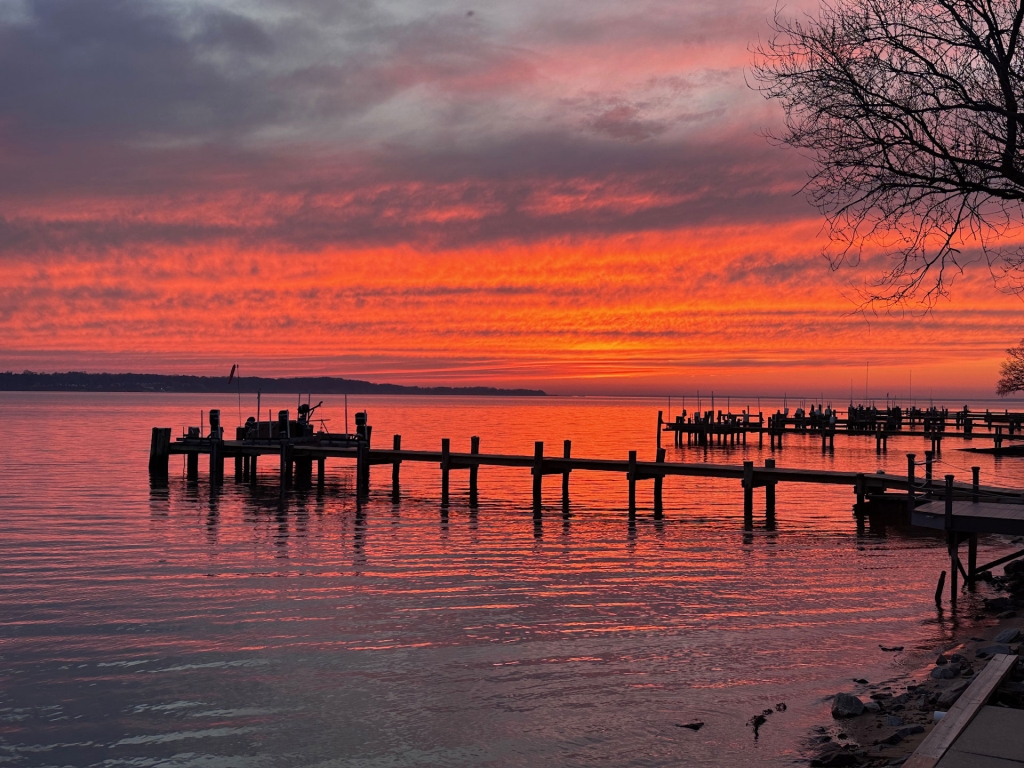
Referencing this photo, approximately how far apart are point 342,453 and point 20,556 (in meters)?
16.3

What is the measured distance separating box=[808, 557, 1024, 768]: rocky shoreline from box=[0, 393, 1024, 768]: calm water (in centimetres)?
35

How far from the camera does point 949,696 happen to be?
9.70m

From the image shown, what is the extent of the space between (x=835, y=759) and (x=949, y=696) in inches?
65.3

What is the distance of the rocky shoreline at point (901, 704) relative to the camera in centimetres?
888

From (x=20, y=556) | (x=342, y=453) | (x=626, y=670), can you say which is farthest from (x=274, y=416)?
(x=626, y=670)

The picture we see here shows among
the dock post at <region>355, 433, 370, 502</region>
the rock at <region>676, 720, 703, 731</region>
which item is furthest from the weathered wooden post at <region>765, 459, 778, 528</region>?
Answer: the rock at <region>676, 720, 703, 731</region>

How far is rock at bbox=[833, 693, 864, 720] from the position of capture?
10797mm

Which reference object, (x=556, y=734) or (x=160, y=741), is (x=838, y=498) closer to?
(x=556, y=734)

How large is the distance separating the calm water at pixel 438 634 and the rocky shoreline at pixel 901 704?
1.14ft

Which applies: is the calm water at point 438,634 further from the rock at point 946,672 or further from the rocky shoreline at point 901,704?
the rock at point 946,672

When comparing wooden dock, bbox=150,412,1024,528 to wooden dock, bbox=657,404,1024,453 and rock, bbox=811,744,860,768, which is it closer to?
rock, bbox=811,744,860,768

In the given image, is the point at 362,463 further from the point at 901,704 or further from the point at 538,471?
the point at 901,704

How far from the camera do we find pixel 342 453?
37656 mm

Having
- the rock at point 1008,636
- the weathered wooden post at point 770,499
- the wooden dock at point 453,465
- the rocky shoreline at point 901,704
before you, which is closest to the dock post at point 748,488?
the wooden dock at point 453,465
